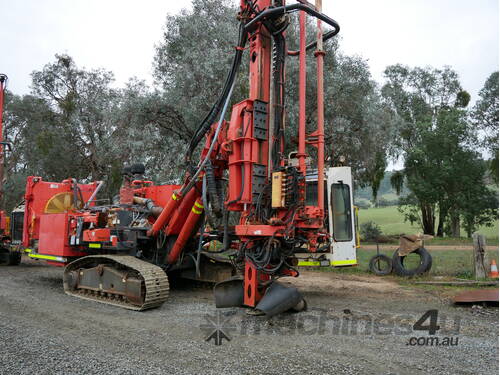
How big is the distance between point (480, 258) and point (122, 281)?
302 inches

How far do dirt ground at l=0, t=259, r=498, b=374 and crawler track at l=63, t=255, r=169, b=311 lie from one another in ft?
0.74

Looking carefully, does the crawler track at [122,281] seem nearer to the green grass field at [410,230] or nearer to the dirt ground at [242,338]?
the dirt ground at [242,338]

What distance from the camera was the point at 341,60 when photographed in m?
17.4

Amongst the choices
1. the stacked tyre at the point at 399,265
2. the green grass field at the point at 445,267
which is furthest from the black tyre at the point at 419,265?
the green grass field at the point at 445,267

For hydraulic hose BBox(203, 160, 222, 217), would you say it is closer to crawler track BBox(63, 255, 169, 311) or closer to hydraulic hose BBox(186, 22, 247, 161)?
hydraulic hose BBox(186, 22, 247, 161)

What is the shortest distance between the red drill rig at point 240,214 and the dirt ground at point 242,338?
53cm

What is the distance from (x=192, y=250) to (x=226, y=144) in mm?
2870

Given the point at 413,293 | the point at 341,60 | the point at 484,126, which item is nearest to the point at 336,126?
the point at 341,60

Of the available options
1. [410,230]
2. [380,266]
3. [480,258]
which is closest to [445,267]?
[380,266]

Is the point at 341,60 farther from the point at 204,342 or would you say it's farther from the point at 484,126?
the point at 484,126

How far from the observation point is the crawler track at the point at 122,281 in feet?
22.5

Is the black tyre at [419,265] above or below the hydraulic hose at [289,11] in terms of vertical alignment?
below

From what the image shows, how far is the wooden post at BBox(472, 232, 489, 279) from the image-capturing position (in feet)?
31.9

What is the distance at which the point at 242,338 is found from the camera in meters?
5.13
